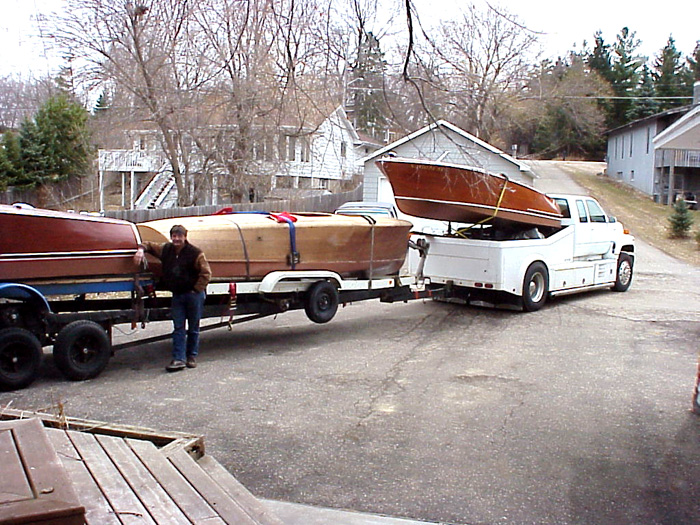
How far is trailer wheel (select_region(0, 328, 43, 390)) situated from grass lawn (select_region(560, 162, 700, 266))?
68.4 feet

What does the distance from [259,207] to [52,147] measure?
17.7m

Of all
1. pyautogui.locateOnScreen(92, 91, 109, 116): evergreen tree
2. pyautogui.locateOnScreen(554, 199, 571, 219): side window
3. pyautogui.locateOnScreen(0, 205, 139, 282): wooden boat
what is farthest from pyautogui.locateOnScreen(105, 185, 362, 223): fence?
pyautogui.locateOnScreen(0, 205, 139, 282): wooden boat

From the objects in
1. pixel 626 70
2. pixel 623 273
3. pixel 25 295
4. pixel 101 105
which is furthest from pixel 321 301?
pixel 626 70

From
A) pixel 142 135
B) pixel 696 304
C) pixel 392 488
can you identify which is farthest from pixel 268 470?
pixel 142 135

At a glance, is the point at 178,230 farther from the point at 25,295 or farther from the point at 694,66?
the point at 694,66

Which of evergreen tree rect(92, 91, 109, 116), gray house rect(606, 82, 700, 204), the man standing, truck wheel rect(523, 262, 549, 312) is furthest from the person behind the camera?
gray house rect(606, 82, 700, 204)

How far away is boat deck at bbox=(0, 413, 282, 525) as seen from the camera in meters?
2.63

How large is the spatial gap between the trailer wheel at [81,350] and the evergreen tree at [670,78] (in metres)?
58.4

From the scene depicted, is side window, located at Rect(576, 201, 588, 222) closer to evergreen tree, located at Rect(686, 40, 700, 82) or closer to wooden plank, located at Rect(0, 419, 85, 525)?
wooden plank, located at Rect(0, 419, 85, 525)

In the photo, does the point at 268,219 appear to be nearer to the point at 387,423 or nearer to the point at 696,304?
the point at 387,423

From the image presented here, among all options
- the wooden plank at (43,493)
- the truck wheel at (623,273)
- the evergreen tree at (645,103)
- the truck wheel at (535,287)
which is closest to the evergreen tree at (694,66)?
the evergreen tree at (645,103)

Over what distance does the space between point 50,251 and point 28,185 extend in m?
30.9

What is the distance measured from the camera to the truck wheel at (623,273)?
1608cm

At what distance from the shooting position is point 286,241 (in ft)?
32.6
